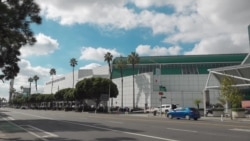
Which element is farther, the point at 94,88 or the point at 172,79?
the point at 172,79

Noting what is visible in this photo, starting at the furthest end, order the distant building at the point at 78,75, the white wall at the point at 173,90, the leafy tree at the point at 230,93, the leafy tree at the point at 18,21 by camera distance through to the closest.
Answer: the distant building at the point at 78,75 < the white wall at the point at 173,90 < the leafy tree at the point at 230,93 < the leafy tree at the point at 18,21

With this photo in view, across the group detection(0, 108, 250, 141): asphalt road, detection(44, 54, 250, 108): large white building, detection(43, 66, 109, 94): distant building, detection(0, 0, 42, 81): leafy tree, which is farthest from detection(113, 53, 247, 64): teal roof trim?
detection(0, 0, 42, 81): leafy tree

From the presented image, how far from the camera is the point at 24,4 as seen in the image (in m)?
16.4

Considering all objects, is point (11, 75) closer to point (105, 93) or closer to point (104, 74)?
point (105, 93)

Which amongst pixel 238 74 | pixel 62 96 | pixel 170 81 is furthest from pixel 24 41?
pixel 62 96

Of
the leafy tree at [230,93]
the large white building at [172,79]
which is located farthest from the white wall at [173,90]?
the leafy tree at [230,93]

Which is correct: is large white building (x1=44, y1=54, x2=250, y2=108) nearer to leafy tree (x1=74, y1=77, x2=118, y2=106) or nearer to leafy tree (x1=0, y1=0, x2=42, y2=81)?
leafy tree (x1=74, y1=77, x2=118, y2=106)

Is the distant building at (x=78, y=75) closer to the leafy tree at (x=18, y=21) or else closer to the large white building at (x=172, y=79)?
the large white building at (x=172, y=79)

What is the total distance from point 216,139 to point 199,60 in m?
112

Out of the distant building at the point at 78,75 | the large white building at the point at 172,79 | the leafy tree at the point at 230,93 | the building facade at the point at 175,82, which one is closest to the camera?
the leafy tree at the point at 230,93

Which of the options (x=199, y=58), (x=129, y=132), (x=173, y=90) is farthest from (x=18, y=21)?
(x=199, y=58)

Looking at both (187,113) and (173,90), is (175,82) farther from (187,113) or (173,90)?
(187,113)

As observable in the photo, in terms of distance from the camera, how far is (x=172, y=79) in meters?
106

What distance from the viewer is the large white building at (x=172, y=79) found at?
329 feet
